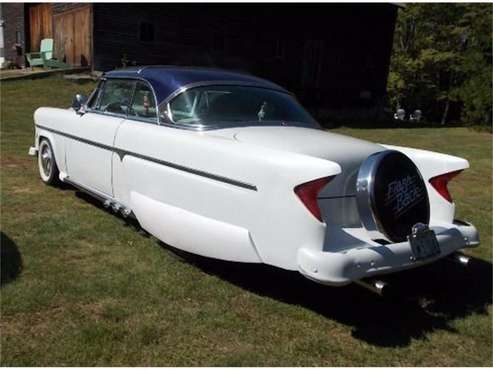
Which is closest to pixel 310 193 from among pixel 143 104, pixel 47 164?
pixel 143 104

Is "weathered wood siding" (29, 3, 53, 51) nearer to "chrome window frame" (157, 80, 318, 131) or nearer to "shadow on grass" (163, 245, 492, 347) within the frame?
"chrome window frame" (157, 80, 318, 131)

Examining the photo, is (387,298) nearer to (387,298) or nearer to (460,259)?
(387,298)

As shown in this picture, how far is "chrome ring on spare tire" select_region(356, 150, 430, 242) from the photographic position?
3.20m

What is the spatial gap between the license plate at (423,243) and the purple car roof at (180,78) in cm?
203

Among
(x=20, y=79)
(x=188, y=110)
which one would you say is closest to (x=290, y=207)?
(x=188, y=110)

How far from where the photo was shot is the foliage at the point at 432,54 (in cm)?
3284

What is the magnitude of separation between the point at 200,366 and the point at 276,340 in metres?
0.50

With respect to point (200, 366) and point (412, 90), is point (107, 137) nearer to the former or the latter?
point (200, 366)

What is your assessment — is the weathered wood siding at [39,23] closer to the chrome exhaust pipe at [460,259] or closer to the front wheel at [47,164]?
the front wheel at [47,164]

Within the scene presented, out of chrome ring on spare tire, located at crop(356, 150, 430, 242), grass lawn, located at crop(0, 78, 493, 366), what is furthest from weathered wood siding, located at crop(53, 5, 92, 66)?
chrome ring on spare tire, located at crop(356, 150, 430, 242)

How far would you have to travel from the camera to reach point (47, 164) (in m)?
5.91

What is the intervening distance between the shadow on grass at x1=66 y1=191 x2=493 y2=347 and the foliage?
A: 26621mm

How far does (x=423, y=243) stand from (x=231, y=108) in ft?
6.06

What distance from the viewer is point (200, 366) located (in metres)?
2.69
